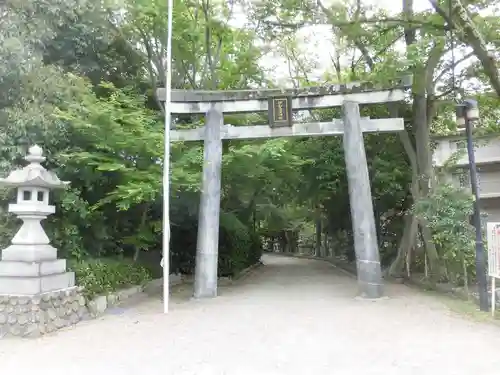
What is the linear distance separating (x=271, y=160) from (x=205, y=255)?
391cm

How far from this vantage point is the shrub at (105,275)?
902cm

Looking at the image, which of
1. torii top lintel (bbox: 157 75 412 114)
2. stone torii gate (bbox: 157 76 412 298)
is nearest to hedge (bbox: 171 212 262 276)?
stone torii gate (bbox: 157 76 412 298)

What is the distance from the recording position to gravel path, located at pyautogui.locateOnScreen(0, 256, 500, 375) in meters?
5.16

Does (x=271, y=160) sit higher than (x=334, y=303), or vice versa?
(x=271, y=160)

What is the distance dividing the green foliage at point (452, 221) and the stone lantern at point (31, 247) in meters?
8.23

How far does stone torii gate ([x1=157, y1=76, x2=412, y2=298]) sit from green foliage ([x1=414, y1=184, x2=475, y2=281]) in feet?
4.77

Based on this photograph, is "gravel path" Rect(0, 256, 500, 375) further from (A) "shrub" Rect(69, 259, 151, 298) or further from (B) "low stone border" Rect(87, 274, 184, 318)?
(A) "shrub" Rect(69, 259, 151, 298)

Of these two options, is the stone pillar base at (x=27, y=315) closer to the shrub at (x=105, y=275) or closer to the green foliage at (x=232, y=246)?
the shrub at (x=105, y=275)

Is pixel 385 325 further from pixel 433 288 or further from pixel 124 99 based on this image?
pixel 124 99

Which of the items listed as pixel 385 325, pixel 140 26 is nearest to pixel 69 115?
pixel 140 26

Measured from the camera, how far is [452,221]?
32.5 feet

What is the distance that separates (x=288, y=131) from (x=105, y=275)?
560cm

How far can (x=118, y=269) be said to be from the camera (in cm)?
1063

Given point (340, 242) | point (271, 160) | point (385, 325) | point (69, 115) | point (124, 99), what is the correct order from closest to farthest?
point (385, 325), point (69, 115), point (124, 99), point (271, 160), point (340, 242)
